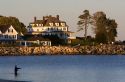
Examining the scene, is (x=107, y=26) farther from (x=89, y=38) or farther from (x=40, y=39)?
(x=40, y=39)

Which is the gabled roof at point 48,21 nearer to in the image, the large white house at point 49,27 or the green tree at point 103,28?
the large white house at point 49,27

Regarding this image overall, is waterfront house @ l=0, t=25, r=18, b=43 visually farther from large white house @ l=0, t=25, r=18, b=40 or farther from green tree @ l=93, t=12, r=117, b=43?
green tree @ l=93, t=12, r=117, b=43

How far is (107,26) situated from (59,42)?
1435 cm

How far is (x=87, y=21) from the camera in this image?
6260 inches

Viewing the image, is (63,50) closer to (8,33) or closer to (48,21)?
(8,33)

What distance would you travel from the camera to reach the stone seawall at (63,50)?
14088 centimetres

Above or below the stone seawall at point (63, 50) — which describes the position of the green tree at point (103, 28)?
above

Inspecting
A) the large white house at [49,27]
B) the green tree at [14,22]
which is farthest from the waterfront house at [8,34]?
the large white house at [49,27]

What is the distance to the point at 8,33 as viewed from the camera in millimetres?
147000

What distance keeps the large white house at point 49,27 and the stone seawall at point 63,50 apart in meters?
16.1

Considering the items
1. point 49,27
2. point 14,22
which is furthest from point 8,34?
point 49,27

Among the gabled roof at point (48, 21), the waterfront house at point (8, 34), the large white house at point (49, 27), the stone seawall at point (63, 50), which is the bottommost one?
the stone seawall at point (63, 50)

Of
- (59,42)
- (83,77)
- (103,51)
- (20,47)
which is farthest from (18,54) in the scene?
(83,77)

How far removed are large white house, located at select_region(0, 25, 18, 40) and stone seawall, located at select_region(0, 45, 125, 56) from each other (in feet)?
19.7
